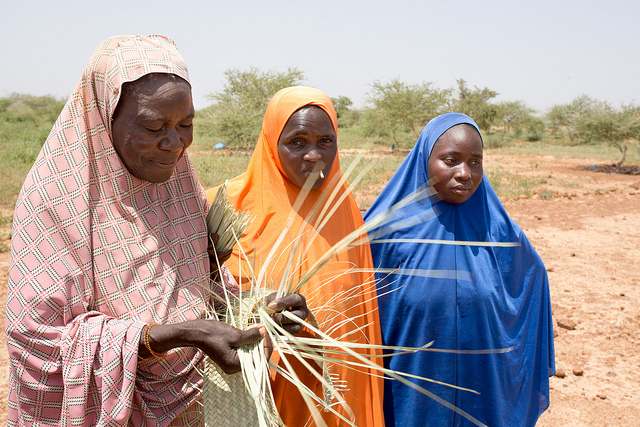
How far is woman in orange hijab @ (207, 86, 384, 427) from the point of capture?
197 centimetres

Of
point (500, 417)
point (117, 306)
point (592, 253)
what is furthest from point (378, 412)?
point (592, 253)

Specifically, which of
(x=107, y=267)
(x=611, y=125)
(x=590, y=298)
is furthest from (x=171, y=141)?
(x=611, y=125)

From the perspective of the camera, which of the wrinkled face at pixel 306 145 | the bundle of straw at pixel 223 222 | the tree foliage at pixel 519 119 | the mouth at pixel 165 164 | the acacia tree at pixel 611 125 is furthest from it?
the tree foliage at pixel 519 119

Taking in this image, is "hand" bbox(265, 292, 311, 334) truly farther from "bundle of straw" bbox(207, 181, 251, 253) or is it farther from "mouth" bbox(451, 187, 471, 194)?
"mouth" bbox(451, 187, 471, 194)

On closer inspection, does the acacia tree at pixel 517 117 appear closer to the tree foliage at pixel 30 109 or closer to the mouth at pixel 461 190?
the tree foliage at pixel 30 109

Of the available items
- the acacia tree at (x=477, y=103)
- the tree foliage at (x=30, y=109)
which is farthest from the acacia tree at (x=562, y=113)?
the tree foliage at (x=30, y=109)

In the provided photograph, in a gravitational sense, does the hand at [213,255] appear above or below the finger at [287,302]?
above

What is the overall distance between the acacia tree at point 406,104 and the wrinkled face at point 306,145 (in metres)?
23.4

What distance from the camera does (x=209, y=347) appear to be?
1343mm

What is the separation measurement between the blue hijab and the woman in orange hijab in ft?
0.80

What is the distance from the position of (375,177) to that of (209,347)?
12131 mm

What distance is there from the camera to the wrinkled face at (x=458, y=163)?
236 centimetres

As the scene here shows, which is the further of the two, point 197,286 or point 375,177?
point 375,177

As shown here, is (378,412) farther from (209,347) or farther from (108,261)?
(108,261)
